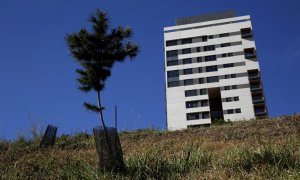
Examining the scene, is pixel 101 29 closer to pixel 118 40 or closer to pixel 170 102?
pixel 118 40

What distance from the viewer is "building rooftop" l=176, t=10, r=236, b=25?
100062 millimetres

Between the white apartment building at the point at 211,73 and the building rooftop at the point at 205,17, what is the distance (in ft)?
15.2

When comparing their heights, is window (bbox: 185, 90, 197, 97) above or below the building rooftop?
below

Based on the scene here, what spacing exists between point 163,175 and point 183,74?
83.0m

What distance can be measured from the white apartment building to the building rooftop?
15.2 ft

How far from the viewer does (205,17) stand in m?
102

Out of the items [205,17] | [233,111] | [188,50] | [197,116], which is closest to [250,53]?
[188,50]

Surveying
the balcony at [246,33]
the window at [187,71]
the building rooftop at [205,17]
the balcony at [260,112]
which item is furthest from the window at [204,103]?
the building rooftop at [205,17]

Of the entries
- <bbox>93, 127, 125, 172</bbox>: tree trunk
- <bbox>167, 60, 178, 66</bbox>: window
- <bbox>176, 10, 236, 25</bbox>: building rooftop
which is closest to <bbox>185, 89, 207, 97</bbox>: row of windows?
<bbox>167, 60, 178, 66</bbox>: window

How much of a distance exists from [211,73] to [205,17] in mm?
20672

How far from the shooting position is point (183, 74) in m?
89.7

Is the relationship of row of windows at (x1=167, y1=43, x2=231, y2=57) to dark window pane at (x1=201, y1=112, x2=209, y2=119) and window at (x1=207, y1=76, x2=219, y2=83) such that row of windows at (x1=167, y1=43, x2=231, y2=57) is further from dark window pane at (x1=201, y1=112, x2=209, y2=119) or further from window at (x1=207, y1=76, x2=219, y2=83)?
dark window pane at (x1=201, y1=112, x2=209, y2=119)

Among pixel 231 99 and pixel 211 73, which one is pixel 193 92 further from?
pixel 231 99

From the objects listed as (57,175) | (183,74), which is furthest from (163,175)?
(183,74)
